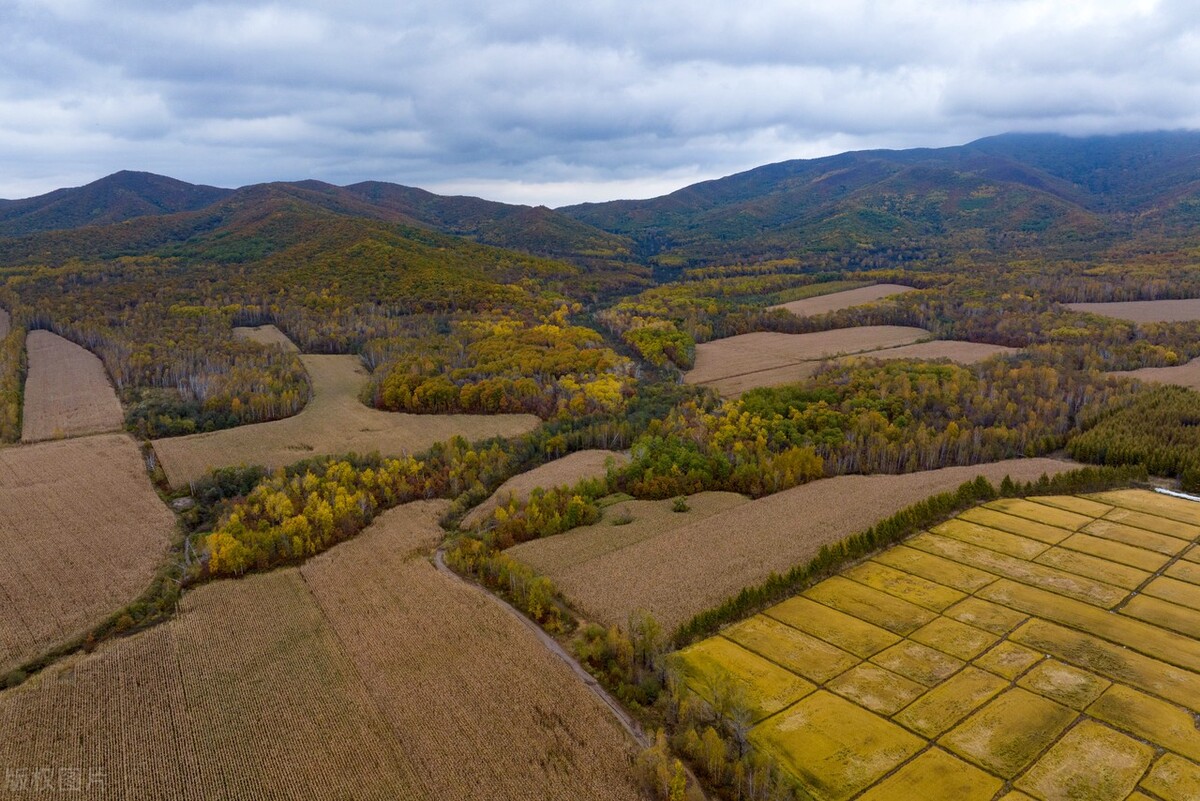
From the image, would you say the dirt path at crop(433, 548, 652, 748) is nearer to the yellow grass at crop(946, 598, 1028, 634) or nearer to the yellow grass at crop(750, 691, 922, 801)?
the yellow grass at crop(750, 691, 922, 801)

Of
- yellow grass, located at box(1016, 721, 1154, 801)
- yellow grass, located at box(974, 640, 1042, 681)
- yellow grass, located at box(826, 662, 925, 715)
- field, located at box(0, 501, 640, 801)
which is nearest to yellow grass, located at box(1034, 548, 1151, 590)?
yellow grass, located at box(974, 640, 1042, 681)

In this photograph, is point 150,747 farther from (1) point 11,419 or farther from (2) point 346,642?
(1) point 11,419

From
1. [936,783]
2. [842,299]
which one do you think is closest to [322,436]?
[936,783]

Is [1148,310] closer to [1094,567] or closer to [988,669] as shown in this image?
[1094,567]

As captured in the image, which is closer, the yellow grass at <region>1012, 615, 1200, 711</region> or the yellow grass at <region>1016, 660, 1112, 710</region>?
the yellow grass at <region>1016, 660, 1112, 710</region>

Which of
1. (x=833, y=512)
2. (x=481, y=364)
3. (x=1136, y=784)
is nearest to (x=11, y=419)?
(x=481, y=364)

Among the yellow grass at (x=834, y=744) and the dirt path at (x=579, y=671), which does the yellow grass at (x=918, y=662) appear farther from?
the dirt path at (x=579, y=671)
